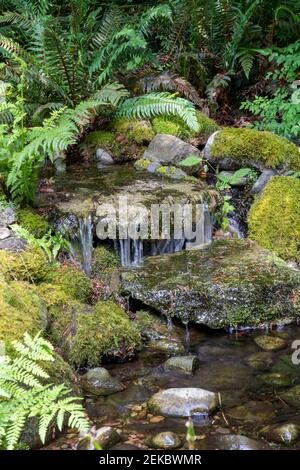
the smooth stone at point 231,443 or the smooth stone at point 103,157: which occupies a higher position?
the smooth stone at point 103,157

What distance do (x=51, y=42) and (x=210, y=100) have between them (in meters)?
2.69

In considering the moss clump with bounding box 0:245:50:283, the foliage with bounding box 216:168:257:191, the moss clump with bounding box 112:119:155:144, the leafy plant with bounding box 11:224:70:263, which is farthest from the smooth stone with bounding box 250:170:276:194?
the moss clump with bounding box 0:245:50:283

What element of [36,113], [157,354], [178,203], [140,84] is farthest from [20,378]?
[140,84]

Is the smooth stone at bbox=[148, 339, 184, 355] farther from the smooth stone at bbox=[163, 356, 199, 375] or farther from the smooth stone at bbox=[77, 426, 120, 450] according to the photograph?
the smooth stone at bbox=[77, 426, 120, 450]

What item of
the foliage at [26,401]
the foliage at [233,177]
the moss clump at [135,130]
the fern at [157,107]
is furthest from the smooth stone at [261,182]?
the foliage at [26,401]

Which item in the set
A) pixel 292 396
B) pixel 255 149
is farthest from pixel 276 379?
pixel 255 149

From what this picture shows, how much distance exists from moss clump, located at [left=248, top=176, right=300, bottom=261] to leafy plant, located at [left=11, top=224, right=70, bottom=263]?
6.84 feet

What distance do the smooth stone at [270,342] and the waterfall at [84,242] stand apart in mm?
1779

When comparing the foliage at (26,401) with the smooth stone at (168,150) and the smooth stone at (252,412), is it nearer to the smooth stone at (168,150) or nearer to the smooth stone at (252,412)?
the smooth stone at (252,412)

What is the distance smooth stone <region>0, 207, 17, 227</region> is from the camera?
4676mm

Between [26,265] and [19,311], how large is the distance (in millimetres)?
737

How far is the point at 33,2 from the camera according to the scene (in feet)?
28.4

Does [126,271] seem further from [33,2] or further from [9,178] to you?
[33,2]

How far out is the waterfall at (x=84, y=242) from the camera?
4977 mm
